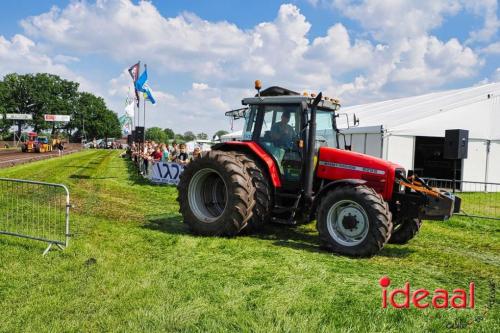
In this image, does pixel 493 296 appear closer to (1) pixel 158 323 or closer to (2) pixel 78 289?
(1) pixel 158 323

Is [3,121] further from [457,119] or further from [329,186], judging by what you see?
[329,186]

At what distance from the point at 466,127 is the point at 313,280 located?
47.7 feet

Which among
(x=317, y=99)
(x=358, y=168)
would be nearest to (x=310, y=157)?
(x=358, y=168)

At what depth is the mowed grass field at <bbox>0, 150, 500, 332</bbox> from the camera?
3.69m

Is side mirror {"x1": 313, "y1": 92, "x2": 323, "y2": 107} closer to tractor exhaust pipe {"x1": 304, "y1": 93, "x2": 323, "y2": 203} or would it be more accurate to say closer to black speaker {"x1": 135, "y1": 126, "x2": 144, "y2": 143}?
tractor exhaust pipe {"x1": 304, "y1": 93, "x2": 323, "y2": 203}

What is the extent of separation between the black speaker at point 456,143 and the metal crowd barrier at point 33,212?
922cm

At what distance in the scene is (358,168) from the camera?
6410 millimetres

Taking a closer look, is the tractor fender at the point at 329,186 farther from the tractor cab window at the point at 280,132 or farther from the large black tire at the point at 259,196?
the large black tire at the point at 259,196

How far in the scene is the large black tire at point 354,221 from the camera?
18.6ft

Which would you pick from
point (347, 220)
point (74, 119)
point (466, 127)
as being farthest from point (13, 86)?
point (347, 220)

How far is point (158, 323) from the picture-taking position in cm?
364

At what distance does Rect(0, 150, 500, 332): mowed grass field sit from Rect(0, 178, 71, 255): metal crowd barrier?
0.93 ft

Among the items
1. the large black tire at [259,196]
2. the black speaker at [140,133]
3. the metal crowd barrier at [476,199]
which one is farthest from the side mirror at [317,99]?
the black speaker at [140,133]

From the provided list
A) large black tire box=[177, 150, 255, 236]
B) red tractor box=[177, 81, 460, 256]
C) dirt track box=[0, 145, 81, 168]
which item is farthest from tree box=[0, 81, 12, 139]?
red tractor box=[177, 81, 460, 256]
